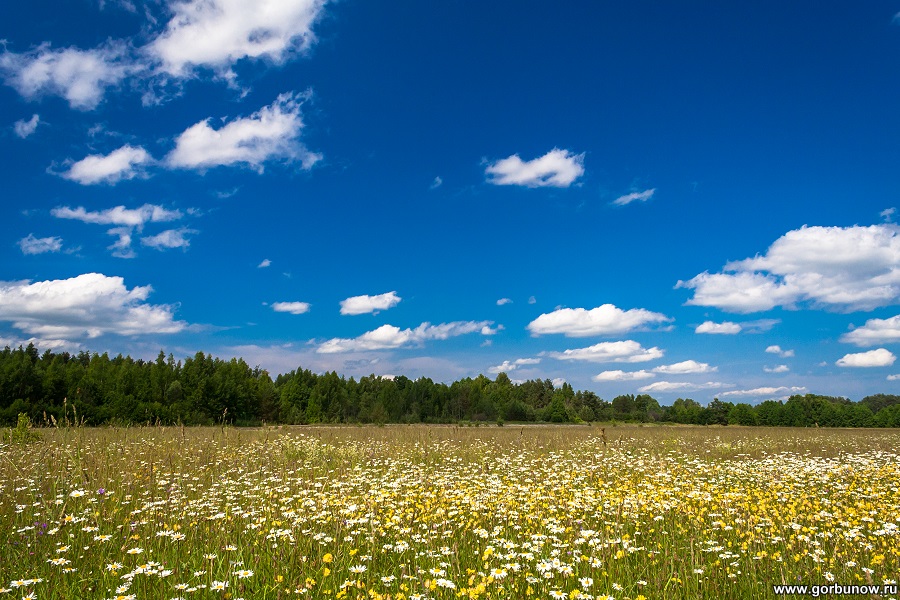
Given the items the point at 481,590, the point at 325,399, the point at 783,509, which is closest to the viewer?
the point at 481,590

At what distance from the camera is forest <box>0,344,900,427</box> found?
5125 cm

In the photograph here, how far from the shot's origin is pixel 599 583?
470cm

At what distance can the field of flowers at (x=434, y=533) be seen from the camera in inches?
179

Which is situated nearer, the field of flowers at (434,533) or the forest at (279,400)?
the field of flowers at (434,533)

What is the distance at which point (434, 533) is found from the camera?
219 inches

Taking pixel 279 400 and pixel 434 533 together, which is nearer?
pixel 434 533

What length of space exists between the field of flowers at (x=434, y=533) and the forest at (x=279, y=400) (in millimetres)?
34356

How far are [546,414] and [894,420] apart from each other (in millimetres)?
50049

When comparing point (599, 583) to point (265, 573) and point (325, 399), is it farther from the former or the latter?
point (325, 399)

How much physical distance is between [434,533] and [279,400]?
8499 centimetres

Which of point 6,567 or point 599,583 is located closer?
point 599,583

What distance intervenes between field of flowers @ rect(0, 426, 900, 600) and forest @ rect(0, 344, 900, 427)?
Answer: 113ft

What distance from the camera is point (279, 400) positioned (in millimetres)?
84562

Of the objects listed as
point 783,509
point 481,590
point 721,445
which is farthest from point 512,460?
point 721,445
